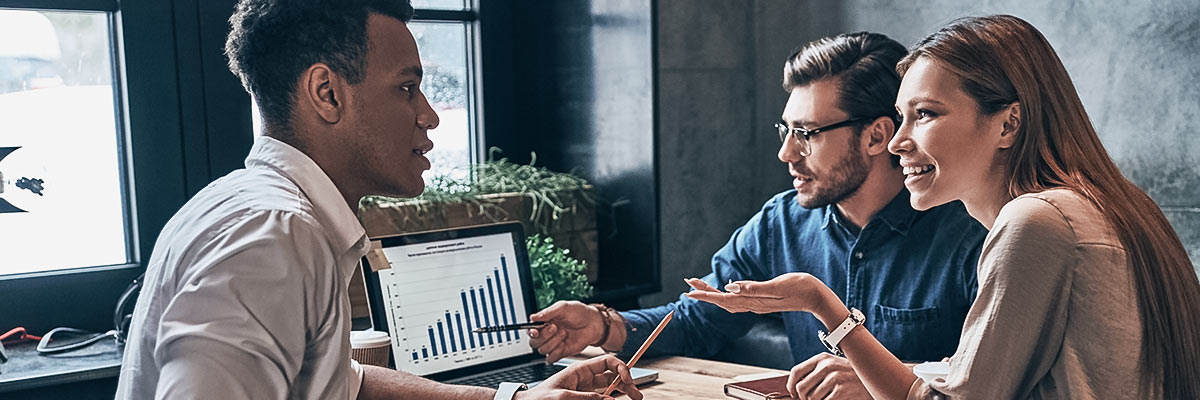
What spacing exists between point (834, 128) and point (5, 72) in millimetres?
1866

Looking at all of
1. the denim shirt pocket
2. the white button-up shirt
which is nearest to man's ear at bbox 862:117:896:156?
the denim shirt pocket

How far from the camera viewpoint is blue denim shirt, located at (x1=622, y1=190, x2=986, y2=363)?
2.32 m

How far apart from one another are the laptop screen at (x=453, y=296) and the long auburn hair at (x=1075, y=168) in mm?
1062

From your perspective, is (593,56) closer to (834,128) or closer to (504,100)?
(504,100)

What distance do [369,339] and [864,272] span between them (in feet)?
3.65

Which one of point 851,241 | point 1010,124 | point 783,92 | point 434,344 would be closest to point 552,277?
point 434,344

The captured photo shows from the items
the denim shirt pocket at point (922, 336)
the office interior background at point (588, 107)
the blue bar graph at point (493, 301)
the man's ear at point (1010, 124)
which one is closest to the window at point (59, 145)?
the office interior background at point (588, 107)

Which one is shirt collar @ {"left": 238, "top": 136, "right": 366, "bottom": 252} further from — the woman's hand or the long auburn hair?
the long auburn hair

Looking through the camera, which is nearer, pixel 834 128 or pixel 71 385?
pixel 71 385

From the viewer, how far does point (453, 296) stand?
7.45 ft

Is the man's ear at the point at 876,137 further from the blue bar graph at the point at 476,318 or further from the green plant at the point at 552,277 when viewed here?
the blue bar graph at the point at 476,318

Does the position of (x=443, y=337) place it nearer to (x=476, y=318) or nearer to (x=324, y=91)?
(x=476, y=318)

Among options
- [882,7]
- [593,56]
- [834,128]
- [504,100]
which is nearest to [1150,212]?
[834,128]

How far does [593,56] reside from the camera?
3.20 meters
